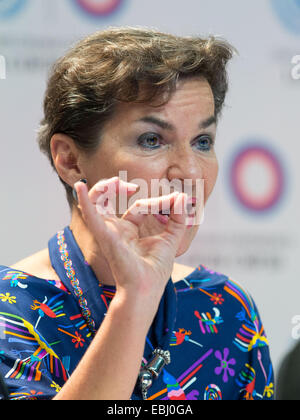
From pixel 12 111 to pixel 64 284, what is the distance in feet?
3.80

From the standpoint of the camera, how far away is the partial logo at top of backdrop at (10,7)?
7.77 feet

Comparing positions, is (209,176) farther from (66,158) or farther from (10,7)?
(10,7)

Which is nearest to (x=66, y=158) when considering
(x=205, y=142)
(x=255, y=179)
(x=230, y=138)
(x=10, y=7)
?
(x=205, y=142)

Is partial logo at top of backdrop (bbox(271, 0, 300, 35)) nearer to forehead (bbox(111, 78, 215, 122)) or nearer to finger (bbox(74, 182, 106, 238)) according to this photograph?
forehead (bbox(111, 78, 215, 122))

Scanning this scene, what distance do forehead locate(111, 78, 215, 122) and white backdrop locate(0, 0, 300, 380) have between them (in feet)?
3.25

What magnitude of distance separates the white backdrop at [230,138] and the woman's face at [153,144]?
1.02 meters

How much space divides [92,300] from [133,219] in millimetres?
381

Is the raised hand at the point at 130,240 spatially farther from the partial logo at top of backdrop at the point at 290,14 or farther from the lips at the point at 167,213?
the partial logo at top of backdrop at the point at 290,14

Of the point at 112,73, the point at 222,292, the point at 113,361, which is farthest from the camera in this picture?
the point at 222,292

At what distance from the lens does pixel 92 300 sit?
1.51 meters

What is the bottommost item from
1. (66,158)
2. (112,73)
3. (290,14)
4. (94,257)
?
(94,257)

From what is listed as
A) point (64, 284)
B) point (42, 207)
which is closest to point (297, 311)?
point (42, 207)

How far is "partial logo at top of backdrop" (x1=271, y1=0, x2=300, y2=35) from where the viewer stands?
258 centimetres

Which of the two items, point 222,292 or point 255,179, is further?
point 255,179
